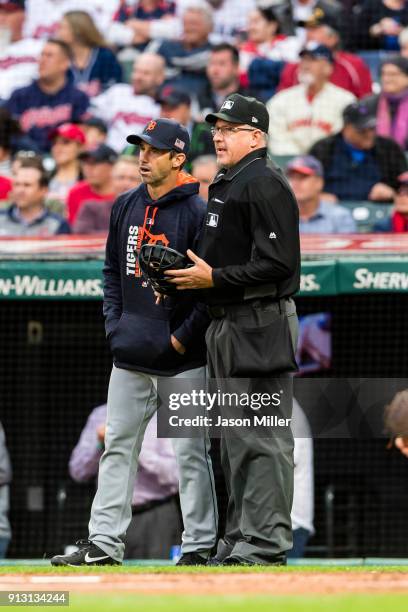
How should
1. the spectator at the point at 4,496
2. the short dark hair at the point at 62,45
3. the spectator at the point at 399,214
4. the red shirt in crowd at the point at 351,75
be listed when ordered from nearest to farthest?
the spectator at the point at 4,496
the spectator at the point at 399,214
the red shirt in crowd at the point at 351,75
the short dark hair at the point at 62,45

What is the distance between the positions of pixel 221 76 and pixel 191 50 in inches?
28.3

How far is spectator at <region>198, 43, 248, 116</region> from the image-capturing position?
10.7 meters

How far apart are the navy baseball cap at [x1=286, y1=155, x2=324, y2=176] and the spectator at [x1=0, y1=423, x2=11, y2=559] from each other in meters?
2.70

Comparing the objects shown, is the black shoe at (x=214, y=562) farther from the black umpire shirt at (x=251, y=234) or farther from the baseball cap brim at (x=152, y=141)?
the baseball cap brim at (x=152, y=141)

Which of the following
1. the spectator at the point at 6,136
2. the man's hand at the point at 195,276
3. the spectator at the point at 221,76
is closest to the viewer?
the man's hand at the point at 195,276

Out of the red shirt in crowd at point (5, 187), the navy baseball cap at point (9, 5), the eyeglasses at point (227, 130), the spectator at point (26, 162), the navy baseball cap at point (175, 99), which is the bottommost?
the eyeglasses at point (227, 130)

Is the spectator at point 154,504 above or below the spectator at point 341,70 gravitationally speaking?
below

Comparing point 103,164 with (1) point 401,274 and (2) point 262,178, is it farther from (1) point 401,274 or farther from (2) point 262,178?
(2) point 262,178

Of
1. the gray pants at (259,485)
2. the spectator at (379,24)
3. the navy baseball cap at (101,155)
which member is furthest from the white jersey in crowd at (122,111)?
the gray pants at (259,485)

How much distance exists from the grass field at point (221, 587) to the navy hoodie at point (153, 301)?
87cm

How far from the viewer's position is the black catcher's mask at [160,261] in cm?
531

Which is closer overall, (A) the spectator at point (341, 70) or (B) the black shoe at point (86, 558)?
(B) the black shoe at point (86, 558)

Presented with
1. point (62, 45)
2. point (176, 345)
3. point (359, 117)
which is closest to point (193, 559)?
point (176, 345)

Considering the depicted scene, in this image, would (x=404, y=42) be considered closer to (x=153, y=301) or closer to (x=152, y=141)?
(x=152, y=141)
